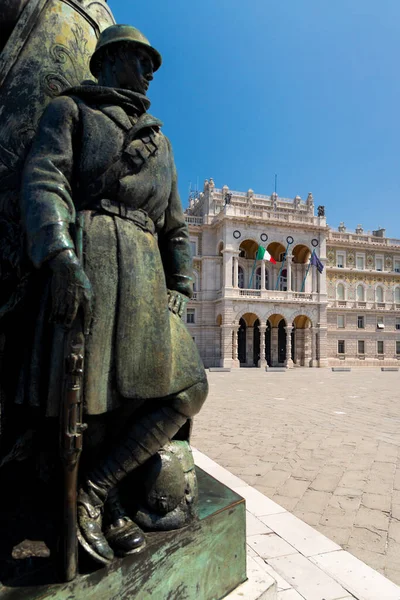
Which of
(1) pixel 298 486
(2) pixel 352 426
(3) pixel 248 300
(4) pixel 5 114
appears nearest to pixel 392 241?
(3) pixel 248 300

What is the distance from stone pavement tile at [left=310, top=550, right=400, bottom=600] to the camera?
6.09 ft

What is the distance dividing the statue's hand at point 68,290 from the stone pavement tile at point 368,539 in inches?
102

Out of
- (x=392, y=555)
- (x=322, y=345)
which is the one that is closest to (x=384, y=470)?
(x=392, y=555)

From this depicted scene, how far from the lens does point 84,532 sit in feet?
4.03

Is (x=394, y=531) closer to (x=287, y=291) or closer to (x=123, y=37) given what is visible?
(x=123, y=37)

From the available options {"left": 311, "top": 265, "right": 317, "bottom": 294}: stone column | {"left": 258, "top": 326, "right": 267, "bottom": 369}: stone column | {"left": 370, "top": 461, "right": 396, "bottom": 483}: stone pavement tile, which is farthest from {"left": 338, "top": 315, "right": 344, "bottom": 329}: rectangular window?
{"left": 370, "top": 461, "right": 396, "bottom": 483}: stone pavement tile

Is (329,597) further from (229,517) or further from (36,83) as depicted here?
(36,83)

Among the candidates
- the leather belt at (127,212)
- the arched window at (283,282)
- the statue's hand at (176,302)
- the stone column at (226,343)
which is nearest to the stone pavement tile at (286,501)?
the statue's hand at (176,302)

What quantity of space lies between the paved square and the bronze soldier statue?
191 cm

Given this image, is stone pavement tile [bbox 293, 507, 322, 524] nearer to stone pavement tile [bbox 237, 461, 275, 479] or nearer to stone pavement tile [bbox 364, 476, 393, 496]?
stone pavement tile [bbox 364, 476, 393, 496]

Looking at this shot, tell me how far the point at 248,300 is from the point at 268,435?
24213mm

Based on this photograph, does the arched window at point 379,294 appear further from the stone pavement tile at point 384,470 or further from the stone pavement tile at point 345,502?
the stone pavement tile at point 345,502

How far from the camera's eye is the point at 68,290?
1174 millimetres

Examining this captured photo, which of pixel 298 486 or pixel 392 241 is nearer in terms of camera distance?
pixel 298 486
